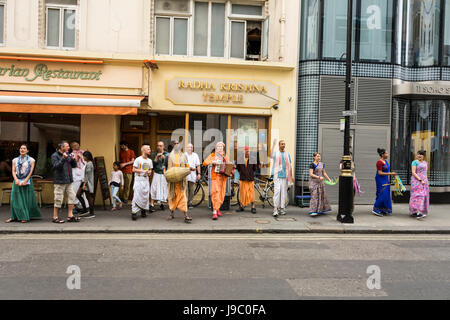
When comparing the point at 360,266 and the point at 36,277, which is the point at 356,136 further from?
the point at 36,277

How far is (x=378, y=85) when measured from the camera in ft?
42.1

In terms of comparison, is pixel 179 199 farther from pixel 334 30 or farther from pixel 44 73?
pixel 334 30

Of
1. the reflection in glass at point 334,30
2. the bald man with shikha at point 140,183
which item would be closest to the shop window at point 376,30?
the reflection in glass at point 334,30

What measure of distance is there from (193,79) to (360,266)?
830cm

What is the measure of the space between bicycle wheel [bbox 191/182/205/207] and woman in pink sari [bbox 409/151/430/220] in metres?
6.23

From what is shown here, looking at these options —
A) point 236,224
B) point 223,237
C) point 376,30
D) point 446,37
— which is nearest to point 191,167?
point 236,224

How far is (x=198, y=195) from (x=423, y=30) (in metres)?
9.85

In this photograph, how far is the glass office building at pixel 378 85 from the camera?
41.5ft

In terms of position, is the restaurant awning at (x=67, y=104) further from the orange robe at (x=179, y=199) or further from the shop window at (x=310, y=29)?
the shop window at (x=310, y=29)

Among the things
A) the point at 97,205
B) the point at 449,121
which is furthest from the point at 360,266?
the point at 449,121

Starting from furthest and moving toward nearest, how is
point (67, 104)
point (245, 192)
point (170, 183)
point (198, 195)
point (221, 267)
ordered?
point (198, 195), point (245, 192), point (67, 104), point (170, 183), point (221, 267)

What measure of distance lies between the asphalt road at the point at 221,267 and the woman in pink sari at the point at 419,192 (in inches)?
94.2

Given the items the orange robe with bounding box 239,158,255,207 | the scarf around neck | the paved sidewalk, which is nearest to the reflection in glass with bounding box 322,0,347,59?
the orange robe with bounding box 239,158,255,207

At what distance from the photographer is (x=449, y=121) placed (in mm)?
13195
